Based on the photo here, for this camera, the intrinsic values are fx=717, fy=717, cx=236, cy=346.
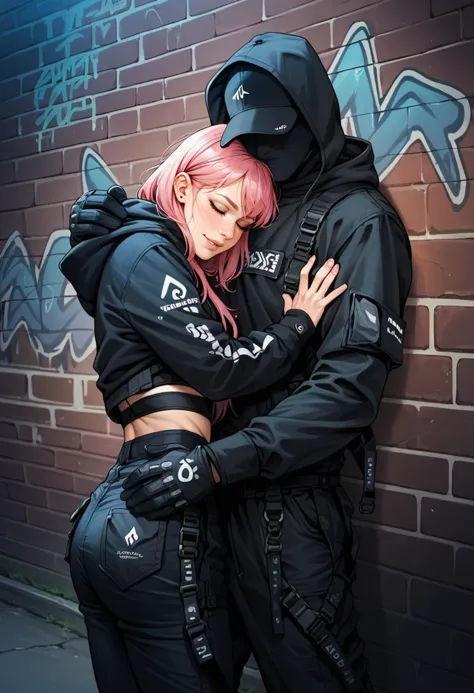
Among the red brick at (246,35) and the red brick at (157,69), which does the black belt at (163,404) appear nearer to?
the red brick at (246,35)

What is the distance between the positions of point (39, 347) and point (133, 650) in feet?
4.80

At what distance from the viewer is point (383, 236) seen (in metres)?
1.47

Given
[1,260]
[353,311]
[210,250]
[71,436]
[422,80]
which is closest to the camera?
[353,311]

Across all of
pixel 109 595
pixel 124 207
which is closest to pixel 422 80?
pixel 124 207

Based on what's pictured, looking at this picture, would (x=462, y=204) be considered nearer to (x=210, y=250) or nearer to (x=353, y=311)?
(x=353, y=311)

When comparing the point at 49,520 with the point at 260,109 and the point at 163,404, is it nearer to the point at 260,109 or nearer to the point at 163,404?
the point at 163,404

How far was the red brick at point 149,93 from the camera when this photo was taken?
2.21 meters

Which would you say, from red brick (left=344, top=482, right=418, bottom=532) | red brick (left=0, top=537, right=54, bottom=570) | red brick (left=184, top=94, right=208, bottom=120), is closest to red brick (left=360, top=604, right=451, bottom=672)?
red brick (left=344, top=482, right=418, bottom=532)

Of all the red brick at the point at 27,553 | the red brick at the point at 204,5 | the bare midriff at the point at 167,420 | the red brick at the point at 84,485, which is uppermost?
the red brick at the point at 204,5

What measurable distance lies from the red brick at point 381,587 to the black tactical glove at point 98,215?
42.0 inches

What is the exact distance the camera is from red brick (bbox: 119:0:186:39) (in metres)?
2.15

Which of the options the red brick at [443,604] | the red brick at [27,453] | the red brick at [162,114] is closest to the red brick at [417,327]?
the red brick at [443,604]

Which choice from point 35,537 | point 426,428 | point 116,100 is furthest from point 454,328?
point 35,537

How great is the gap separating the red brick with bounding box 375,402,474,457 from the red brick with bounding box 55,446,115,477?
3.44 ft
